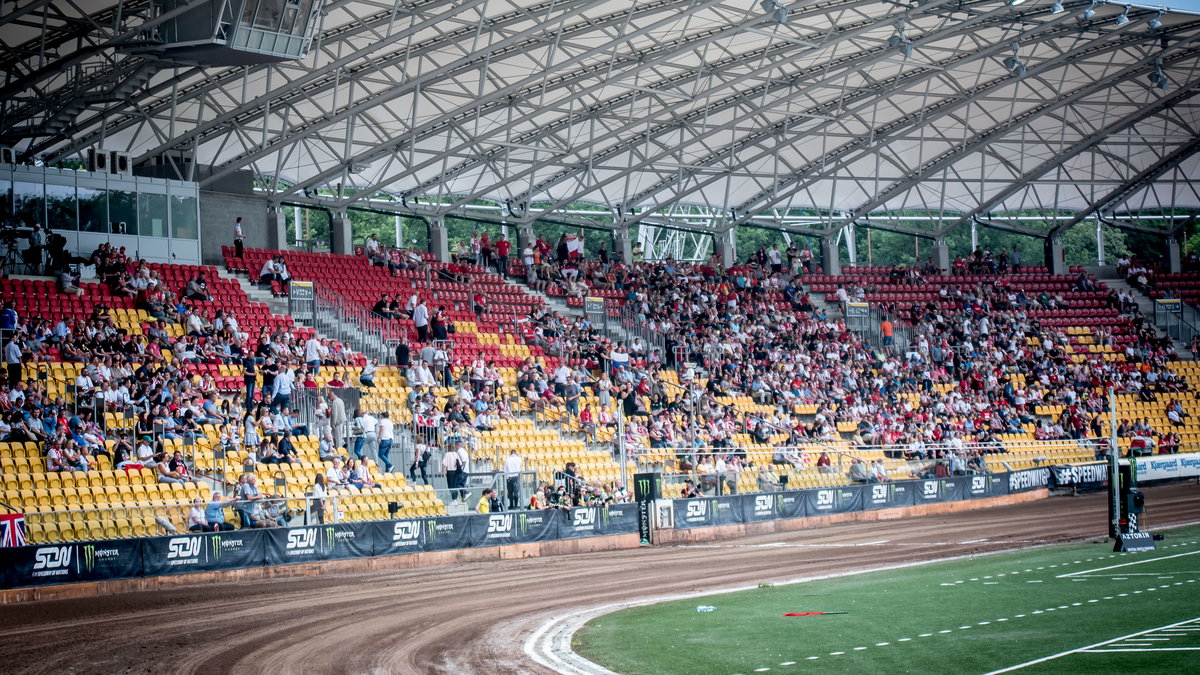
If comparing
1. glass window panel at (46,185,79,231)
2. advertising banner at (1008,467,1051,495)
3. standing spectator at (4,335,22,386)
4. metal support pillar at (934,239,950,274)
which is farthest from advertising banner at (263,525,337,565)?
metal support pillar at (934,239,950,274)

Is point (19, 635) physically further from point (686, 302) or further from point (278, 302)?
point (686, 302)

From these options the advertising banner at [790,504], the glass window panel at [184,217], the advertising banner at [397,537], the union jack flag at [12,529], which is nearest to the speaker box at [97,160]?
the glass window panel at [184,217]

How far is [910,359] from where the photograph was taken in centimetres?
4969

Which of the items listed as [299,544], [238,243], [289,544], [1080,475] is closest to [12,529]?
[289,544]

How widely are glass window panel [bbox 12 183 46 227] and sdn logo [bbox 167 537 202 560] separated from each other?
52.0ft

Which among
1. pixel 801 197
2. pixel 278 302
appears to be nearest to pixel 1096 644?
pixel 278 302

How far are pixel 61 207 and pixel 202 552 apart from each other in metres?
16.9

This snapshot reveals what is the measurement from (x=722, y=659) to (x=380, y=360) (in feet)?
78.7

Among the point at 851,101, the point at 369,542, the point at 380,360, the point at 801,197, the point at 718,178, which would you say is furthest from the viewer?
the point at 801,197

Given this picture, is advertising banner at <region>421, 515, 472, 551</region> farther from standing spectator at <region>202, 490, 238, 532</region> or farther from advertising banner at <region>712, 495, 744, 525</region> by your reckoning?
advertising banner at <region>712, 495, 744, 525</region>

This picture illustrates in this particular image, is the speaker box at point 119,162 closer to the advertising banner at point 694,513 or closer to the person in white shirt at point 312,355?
the person in white shirt at point 312,355

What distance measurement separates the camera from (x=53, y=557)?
2084 cm

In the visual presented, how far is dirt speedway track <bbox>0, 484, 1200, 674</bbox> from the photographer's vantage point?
580 inches

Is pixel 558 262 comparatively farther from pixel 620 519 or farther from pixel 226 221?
pixel 620 519
